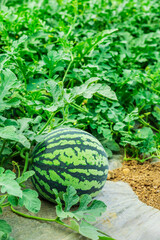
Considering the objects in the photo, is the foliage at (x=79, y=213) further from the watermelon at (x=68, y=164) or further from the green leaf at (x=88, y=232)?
the watermelon at (x=68, y=164)

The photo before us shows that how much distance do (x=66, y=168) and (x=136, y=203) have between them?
607 millimetres

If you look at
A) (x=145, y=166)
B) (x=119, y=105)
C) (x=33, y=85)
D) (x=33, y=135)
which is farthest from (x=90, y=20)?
(x=33, y=135)

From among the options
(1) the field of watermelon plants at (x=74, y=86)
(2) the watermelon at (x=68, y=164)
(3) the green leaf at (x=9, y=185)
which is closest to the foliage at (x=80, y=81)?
(1) the field of watermelon plants at (x=74, y=86)

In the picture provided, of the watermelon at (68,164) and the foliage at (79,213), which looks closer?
the foliage at (79,213)

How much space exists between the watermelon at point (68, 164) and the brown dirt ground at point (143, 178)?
44 cm

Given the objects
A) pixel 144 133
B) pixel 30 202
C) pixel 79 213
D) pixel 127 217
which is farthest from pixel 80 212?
pixel 144 133

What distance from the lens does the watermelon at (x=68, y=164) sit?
195 cm

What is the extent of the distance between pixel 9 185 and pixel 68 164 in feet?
1.62

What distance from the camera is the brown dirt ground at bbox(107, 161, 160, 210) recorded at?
229cm

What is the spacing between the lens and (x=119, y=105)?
2.96 metres

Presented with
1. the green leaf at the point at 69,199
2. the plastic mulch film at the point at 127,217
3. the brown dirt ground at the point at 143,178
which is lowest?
the brown dirt ground at the point at 143,178

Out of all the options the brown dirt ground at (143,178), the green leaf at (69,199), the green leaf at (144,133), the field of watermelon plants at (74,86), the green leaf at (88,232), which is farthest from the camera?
the green leaf at (144,133)

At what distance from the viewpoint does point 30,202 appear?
1714 millimetres

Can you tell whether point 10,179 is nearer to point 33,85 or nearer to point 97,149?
point 97,149
